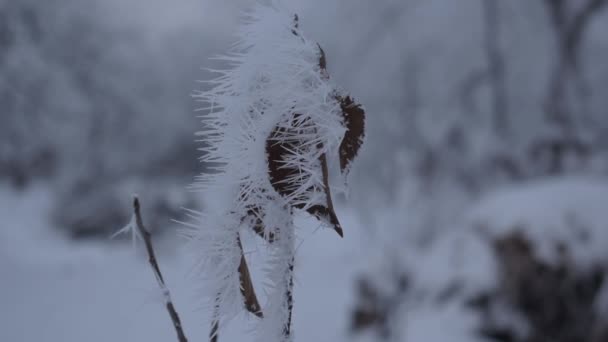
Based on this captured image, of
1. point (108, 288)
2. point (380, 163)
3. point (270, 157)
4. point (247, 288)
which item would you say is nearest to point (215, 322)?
point (247, 288)

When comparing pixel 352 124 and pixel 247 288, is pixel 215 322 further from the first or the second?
pixel 352 124

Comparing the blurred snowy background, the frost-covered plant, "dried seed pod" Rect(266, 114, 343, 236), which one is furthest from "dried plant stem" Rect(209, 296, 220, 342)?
the blurred snowy background

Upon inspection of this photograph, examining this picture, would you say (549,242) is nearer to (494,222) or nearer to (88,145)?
(494,222)

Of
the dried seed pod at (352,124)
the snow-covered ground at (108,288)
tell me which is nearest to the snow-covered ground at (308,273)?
the snow-covered ground at (108,288)

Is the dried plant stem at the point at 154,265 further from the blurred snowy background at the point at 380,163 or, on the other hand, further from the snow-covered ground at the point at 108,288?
the blurred snowy background at the point at 380,163

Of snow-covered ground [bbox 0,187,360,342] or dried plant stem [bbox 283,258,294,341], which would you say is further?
snow-covered ground [bbox 0,187,360,342]

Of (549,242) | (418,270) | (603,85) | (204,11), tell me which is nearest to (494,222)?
(549,242)

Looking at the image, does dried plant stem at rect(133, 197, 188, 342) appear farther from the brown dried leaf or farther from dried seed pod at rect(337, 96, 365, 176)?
dried seed pod at rect(337, 96, 365, 176)
